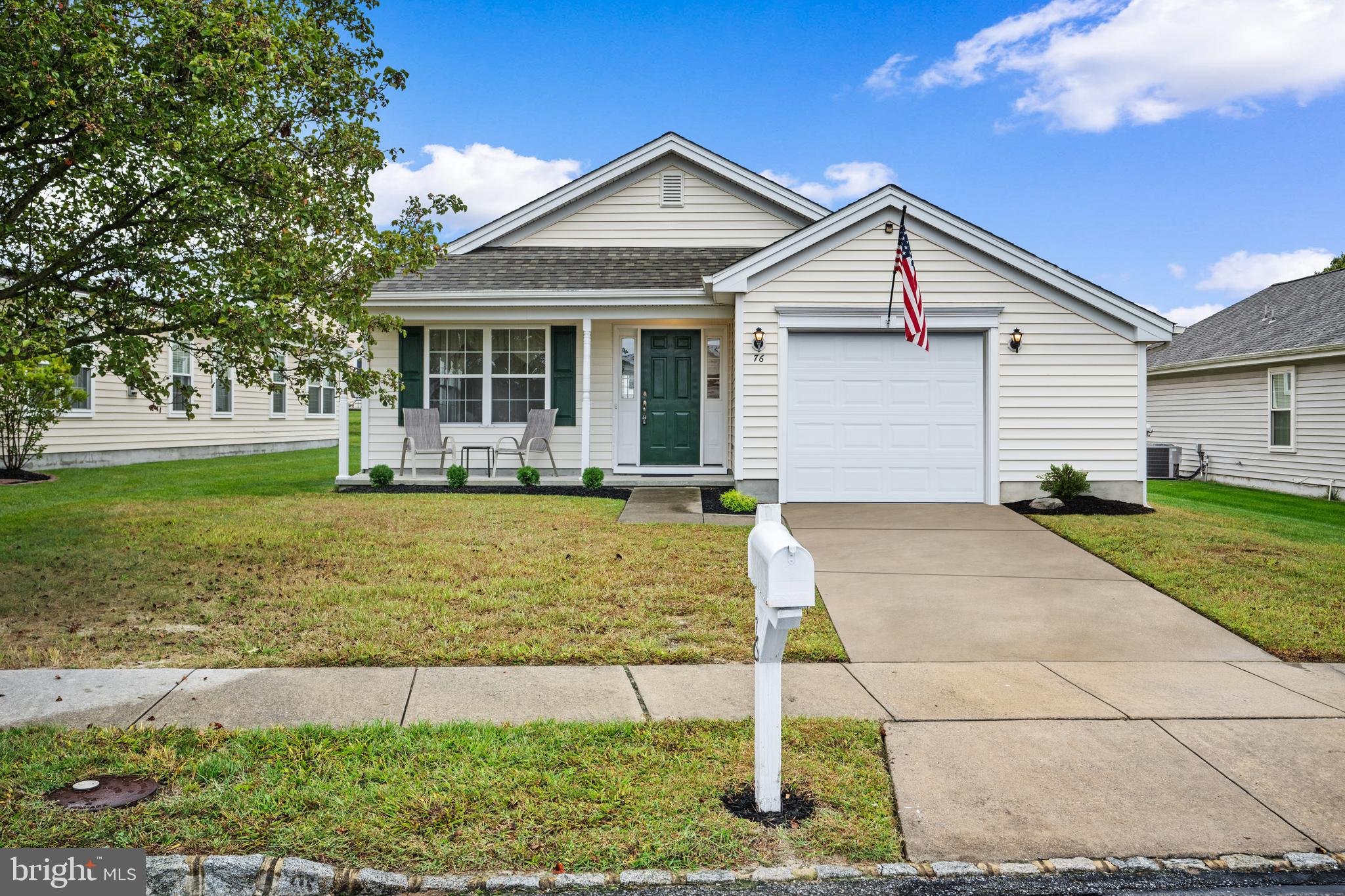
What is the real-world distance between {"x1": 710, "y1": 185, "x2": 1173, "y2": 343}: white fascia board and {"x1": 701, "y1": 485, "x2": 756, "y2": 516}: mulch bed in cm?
284

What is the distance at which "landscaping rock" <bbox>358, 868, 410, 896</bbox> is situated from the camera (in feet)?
8.65

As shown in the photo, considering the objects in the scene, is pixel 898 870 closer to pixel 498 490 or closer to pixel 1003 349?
pixel 1003 349

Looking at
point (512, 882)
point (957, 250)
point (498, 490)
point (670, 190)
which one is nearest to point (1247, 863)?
point (512, 882)

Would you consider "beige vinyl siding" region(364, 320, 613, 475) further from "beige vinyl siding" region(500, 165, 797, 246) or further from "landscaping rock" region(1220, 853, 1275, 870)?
"landscaping rock" region(1220, 853, 1275, 870)

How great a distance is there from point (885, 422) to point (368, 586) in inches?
278

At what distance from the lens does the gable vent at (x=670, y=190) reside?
14758 millimetres

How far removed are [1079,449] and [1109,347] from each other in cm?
142

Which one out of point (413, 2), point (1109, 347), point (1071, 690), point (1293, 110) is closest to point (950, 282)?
point (1109, 347)

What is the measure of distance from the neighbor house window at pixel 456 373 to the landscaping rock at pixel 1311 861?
478 inches

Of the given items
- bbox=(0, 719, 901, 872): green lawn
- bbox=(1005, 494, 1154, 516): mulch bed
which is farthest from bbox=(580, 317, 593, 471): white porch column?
bbox=(0, 719, 901, 872): green lawn

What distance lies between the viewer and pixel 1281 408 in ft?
56.2

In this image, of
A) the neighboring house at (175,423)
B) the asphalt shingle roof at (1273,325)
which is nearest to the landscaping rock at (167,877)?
the neighboring house at (175,423)

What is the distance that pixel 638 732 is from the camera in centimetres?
383

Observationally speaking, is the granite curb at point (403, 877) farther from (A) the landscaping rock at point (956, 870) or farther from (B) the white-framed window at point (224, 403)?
(B) the white-framed window at point (224, 403)
